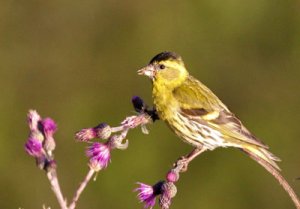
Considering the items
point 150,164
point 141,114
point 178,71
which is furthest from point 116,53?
point 141,114

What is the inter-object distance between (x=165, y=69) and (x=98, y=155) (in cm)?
135

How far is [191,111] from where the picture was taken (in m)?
4.69

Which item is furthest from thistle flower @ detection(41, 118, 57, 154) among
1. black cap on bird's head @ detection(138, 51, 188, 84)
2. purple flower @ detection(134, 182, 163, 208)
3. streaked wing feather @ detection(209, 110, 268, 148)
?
streaked wing feather @ detection(209, 110, 268, 148)

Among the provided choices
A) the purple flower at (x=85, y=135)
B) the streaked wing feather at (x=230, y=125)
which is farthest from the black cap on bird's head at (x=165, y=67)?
the purple flower at (x=85, y=135)

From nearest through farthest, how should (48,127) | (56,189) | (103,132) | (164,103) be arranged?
→ (56,189) → (48,127) → (103,132) → (164,103)

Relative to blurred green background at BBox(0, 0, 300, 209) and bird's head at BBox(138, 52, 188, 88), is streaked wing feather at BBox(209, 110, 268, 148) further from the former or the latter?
blurred green background at BBox(0, 0, 300, 209)

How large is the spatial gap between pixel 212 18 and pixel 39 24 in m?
1.92

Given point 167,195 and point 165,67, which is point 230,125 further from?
point 167,195

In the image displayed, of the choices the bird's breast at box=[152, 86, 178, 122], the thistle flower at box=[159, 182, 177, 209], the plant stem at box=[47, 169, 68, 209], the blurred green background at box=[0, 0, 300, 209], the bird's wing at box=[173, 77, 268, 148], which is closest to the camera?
the plant stem at box=[47, 169, 68, 209]

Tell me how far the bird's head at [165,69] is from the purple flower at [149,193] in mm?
1131

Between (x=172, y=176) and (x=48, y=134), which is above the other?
(x=48, y=134)

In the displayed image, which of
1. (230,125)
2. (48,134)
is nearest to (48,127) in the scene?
(48,134)

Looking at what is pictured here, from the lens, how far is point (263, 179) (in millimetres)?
7816

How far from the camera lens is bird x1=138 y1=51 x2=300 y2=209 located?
4.58m
